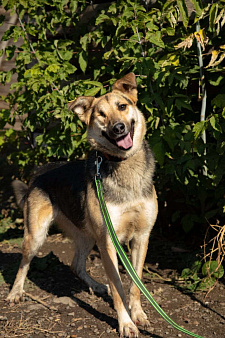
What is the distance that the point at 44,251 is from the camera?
19.9ft

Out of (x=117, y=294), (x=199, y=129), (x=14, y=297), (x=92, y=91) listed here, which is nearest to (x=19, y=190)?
(x=14, y=297)

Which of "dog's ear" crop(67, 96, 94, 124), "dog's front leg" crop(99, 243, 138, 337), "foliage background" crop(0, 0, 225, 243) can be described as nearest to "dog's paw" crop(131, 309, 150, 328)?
"dog's front leg" crop(99, 243, 138, 337)

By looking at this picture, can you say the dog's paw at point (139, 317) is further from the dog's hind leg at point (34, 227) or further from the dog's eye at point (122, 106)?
the dog's eye at point (122, 106)

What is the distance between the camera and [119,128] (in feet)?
12.4

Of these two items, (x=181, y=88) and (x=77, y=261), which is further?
(x=77, y=261)

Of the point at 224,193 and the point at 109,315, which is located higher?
the point at 224,193

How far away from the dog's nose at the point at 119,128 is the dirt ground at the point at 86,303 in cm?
171

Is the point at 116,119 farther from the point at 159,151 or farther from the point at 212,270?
the point at 212,270

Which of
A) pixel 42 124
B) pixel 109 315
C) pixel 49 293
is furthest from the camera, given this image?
pixel 42 124

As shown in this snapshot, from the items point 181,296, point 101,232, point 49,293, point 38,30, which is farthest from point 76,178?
point 38,30

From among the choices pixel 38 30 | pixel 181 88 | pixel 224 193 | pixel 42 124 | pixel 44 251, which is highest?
pixel 38 30

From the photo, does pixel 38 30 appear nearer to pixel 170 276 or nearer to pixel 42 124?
pixel 42 124

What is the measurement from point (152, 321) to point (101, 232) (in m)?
0.96

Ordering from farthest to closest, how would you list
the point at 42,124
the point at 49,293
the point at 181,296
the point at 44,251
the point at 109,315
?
the point at 44,251 → the point at 42,124 → the point at 49,293 → the point at 181,296 → the point at 109,315
